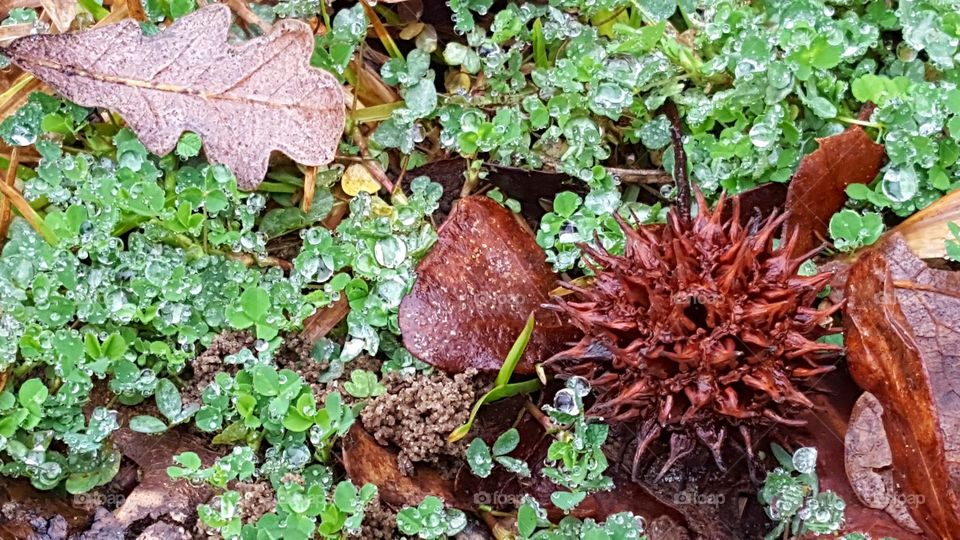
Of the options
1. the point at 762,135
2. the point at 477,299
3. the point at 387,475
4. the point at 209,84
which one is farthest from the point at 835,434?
the point at 209,84

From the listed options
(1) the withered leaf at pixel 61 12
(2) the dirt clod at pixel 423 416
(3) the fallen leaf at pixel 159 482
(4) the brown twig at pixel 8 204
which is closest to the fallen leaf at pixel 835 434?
(2) the dirt clod at pixel 423 416

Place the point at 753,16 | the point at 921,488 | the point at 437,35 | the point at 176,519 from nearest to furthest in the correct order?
the point at 921,488 < the point at 176,519 < the point at 753,16 < the point at 437,35

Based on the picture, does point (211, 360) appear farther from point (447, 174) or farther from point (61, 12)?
point (61, 12)

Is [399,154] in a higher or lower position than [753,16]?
lower

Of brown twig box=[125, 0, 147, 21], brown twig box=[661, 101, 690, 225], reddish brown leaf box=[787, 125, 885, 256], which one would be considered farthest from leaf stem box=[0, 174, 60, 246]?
reddish brown leaf box=[787, 125, 885, 256]

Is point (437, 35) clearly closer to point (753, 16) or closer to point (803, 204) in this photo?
point (753, 16)

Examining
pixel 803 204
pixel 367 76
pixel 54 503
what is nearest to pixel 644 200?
pixel 803 204
